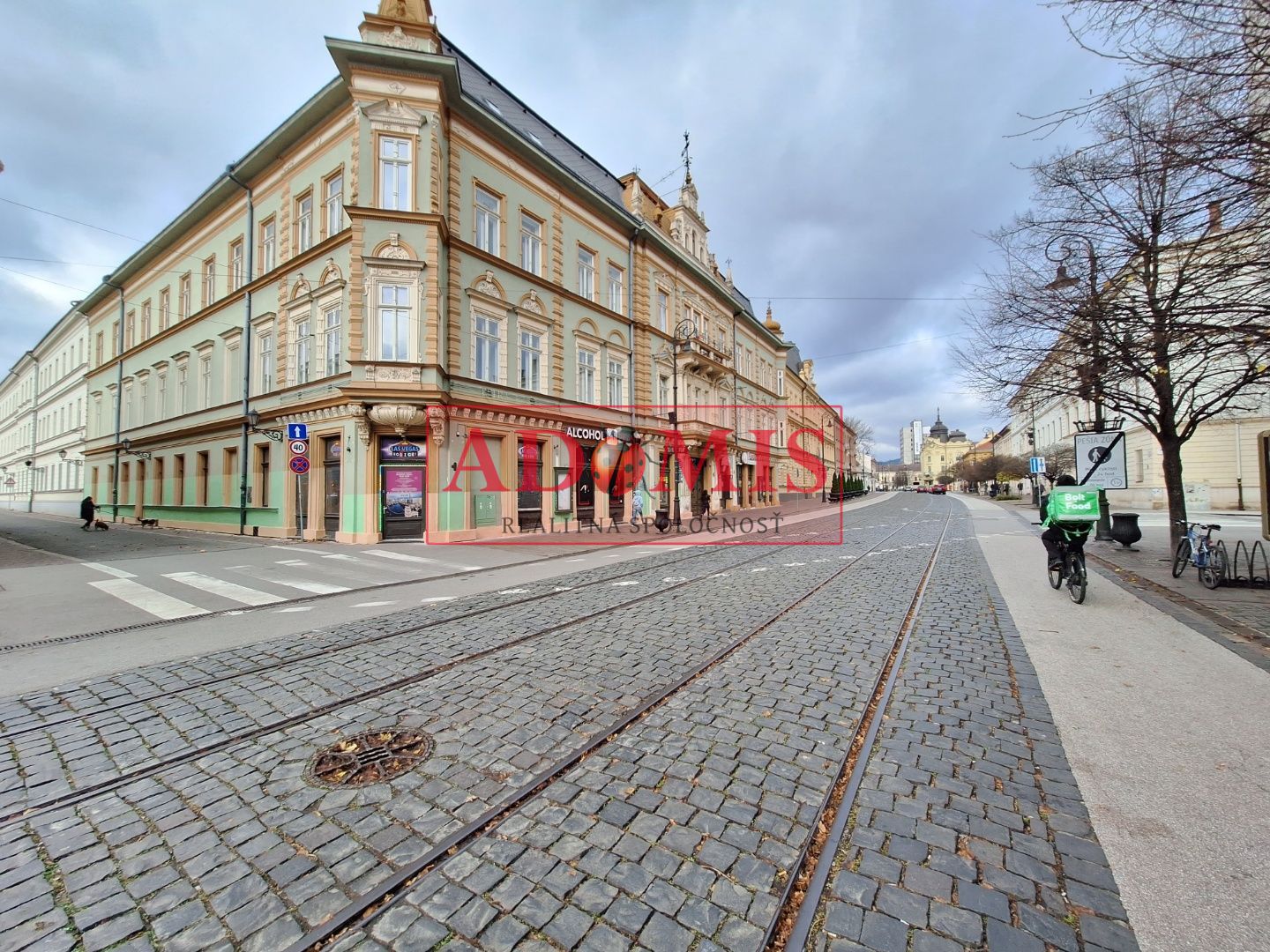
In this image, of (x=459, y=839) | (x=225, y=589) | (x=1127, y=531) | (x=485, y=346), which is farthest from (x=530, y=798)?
(x=485, y=346)

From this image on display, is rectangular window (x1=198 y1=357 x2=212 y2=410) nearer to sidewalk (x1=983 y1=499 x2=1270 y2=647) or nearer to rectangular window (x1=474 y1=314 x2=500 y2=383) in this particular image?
rectangular window (x1=474 y1=314 x2=500 y2=383)

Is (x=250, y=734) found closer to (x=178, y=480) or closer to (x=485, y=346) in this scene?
(x=485, y=346)

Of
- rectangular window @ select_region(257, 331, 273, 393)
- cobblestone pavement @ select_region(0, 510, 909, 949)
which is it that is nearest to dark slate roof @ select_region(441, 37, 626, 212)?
rectangular window @ select_region(257, 331, 273, 393)

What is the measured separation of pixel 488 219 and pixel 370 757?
61.1 ft

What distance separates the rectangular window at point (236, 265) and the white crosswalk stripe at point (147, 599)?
640 inches

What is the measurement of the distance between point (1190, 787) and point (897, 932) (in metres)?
2.32

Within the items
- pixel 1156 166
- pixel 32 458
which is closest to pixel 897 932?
pixel 1156 166

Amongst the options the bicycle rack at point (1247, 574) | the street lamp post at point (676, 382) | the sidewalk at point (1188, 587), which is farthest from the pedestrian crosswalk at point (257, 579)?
the bicycle rack at point (1247, 574)

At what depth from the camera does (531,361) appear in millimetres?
19469

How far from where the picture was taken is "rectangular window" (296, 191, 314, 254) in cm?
1784

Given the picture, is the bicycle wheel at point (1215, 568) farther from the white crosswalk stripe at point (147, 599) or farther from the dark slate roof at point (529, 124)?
the dark slate roof at point (529, 124)

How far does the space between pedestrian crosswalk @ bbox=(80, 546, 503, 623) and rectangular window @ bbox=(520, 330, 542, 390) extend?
26.8 ft

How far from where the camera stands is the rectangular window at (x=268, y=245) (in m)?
19.5

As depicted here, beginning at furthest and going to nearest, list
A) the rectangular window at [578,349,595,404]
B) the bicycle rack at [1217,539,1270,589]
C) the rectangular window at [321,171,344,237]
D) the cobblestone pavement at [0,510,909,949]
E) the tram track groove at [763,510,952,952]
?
the rectangular window at [578,349,595,404]
the rectangular window at [321,171,344,237]
the bicycle rack at [1217,539,1270,589]
the cobblestone pavement at [0,510,909,949]
the tram track groove at [763,510,952,952]
